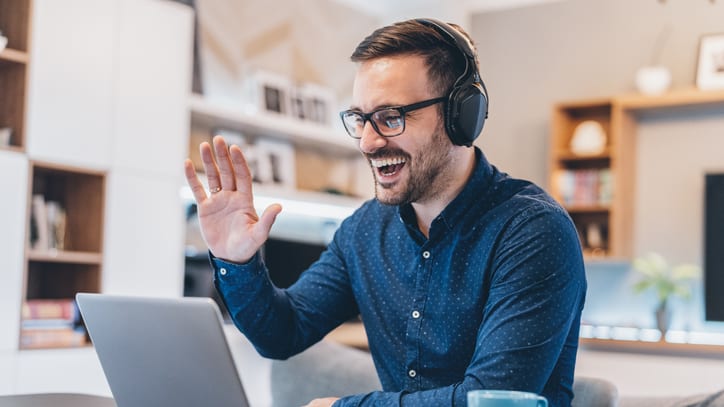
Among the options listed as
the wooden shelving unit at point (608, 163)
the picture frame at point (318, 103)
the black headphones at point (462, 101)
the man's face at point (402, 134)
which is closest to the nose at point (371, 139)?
the man's face at point (402, 134)

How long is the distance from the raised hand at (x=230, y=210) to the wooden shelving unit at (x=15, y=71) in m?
2.07

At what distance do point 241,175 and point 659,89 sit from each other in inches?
155

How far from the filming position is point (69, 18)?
3.39 m

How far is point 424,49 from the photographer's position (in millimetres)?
1560

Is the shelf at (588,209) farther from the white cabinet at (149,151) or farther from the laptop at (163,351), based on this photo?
the laptop at (163,351)

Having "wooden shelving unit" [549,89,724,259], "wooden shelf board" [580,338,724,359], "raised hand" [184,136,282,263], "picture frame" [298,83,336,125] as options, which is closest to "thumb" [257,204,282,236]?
"raised hand" [184,136,282,263]

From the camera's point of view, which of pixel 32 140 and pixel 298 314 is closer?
pixel 298 314

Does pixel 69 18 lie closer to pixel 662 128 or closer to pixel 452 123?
pixel 452 123

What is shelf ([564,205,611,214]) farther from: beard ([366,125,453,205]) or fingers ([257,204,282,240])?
fingers ([257,204,282,240])

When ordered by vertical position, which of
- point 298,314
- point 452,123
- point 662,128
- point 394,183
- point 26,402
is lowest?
point 26,402

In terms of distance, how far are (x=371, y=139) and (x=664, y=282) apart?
3576 mm

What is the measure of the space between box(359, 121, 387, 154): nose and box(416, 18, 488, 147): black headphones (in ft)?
0.43

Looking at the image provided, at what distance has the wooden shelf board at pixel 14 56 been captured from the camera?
3164mm

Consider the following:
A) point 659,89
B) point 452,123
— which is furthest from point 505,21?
point 452,123
